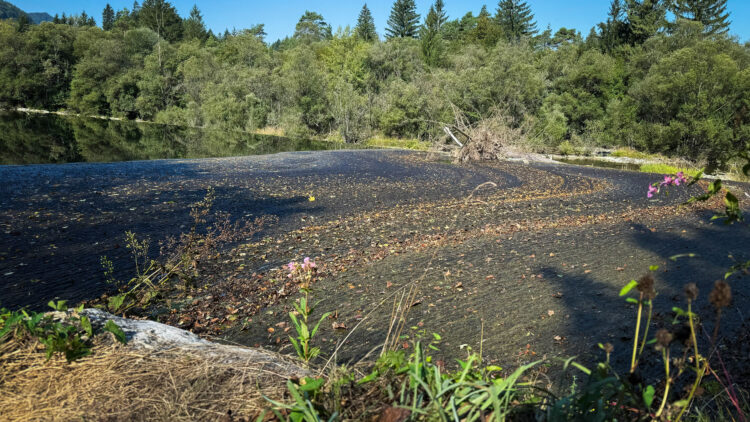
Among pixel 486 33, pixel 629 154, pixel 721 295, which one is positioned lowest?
pixel 629 154

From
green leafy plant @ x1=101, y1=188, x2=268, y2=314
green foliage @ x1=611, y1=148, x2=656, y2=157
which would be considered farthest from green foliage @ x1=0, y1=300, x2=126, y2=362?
green foliage @ x1=611, y1=148, x2=656, y2=157

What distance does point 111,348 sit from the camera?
8.60 feet

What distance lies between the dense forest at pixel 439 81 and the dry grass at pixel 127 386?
71.6 ft

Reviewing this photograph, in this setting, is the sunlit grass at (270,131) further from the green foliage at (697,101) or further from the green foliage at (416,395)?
the green foliage at (416,395)

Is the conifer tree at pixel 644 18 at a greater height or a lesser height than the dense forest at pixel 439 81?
greater

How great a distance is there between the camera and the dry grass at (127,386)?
2.10 m

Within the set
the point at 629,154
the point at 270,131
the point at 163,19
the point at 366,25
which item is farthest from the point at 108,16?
the point at 629,154

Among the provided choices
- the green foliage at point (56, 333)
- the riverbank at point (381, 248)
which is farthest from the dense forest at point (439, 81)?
the green foliage at point (56, 333)

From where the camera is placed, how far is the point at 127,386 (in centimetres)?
229

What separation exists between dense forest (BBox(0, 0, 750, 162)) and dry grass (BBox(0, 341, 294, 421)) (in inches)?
859

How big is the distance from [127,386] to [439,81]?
41.0m

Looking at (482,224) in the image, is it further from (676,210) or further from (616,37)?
(616,37)

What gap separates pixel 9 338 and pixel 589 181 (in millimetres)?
18185

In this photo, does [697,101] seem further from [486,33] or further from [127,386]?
[486,33]
